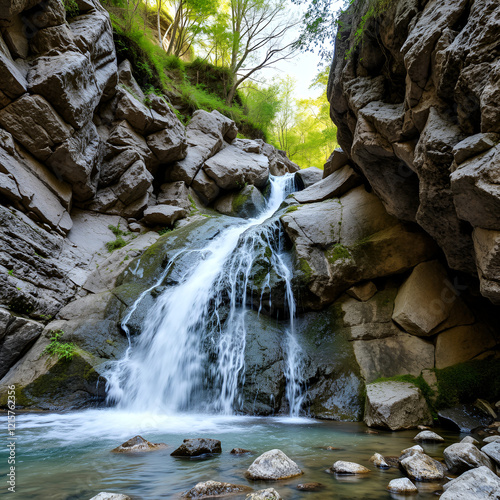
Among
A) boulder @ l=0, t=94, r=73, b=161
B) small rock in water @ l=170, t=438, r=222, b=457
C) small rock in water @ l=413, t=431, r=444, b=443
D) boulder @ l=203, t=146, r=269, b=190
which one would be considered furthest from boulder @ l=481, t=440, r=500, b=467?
boulder @ l=203, t=146, r=269, b=190

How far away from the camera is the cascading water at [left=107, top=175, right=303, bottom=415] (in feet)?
19.9

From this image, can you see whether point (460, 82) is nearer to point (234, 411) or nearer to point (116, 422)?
point (234, 411)

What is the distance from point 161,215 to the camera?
11680mm

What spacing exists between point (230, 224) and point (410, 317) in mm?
6679

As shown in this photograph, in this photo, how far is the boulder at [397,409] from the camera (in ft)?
15.8

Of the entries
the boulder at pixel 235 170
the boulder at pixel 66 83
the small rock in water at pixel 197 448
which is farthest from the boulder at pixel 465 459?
the boulder at pixel 235 170

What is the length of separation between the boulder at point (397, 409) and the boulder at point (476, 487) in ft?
9.00

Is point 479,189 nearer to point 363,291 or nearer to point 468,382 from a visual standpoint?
point 468,382

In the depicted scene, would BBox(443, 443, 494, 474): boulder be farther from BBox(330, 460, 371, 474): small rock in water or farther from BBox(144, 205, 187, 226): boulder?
BBox(144, 205, 187, 226): boulder

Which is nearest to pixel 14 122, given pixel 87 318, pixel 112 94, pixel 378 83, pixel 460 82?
pixel 112 94

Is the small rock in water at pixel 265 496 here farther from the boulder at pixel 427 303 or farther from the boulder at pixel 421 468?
the boulder at pixel 427 303

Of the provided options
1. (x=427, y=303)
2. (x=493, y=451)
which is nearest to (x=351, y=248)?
(x=427, y=303)

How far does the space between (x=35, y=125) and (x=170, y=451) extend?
352 inches

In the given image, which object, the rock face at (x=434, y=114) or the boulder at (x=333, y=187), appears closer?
the rock face at (x=434, y=114)
